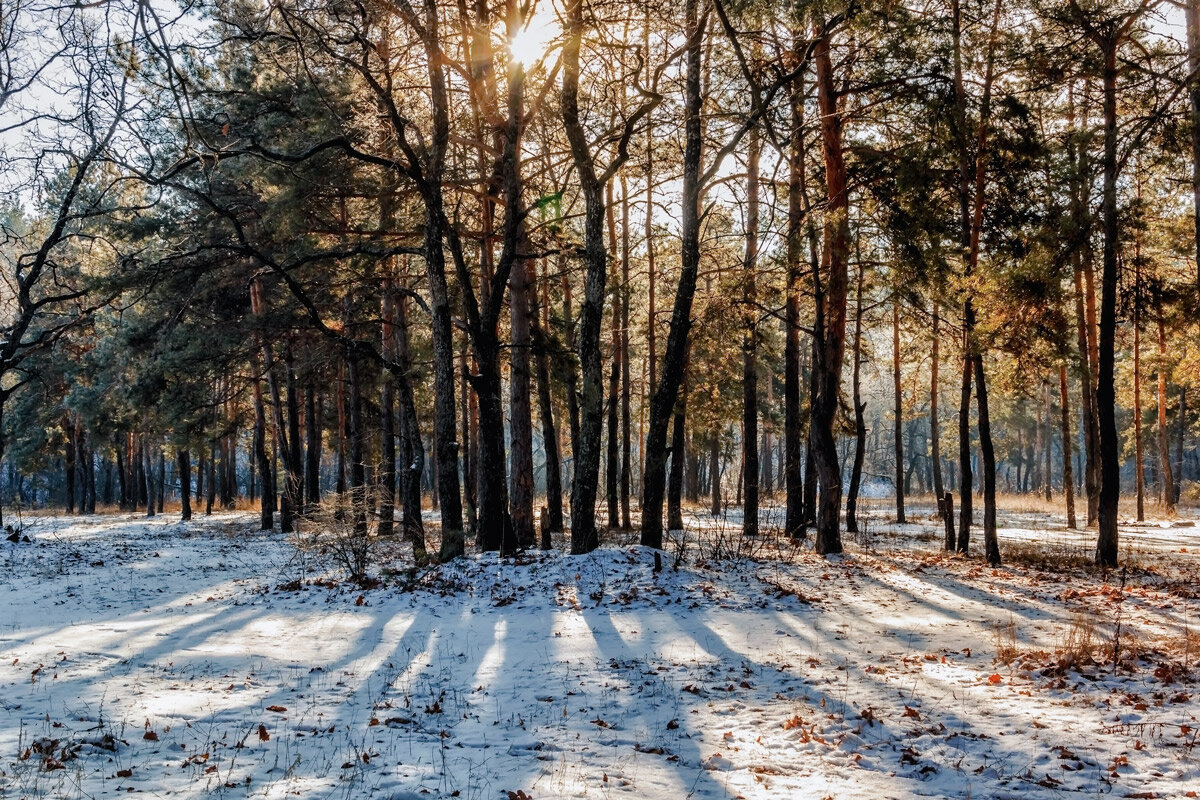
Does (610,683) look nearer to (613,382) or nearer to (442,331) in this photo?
(442,331)

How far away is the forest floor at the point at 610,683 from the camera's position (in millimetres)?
4684

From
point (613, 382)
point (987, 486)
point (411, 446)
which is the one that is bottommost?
point (987, 486)

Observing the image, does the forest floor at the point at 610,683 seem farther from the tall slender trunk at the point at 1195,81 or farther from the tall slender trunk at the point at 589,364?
the tall slender trunk at the point at 1195,81

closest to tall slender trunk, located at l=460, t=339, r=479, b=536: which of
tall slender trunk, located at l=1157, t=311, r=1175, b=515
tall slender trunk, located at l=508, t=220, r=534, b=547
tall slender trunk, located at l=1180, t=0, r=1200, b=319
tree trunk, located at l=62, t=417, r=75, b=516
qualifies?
tall slender trunk, located at l=508, t=220, r=534, b=547

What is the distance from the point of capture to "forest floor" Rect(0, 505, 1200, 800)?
4.68m

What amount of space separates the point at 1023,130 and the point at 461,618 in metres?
12.9

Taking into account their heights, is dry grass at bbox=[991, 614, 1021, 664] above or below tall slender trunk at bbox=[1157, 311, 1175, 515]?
below

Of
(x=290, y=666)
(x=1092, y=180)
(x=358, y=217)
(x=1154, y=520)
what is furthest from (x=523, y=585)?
(x=1154, y=520)

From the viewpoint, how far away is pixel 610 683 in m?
6.81

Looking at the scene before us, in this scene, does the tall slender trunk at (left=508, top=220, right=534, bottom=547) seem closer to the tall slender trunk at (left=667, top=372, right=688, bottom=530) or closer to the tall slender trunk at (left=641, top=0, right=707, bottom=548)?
the tall slender trunk at (left=641, top=0, right=707, bottom=548)

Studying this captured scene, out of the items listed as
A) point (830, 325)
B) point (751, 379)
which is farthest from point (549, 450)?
point (830, 325)

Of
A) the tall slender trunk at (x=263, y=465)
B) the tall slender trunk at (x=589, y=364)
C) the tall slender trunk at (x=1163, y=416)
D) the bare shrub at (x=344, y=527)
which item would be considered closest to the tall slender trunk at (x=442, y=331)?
the bare shrub at (x=344, y=527)

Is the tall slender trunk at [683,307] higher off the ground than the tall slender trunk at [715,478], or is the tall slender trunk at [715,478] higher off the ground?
the tall slender trunk at [683,307]

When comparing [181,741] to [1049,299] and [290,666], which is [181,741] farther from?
[1049,299]
